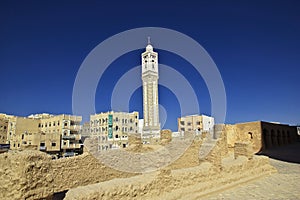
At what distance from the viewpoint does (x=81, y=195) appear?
447 centimetres

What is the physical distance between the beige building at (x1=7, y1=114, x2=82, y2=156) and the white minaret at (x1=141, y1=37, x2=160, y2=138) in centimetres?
1451

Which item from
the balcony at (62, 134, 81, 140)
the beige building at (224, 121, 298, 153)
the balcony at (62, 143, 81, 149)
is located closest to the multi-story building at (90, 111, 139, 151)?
the balcony at (62, 134, 81, 140)

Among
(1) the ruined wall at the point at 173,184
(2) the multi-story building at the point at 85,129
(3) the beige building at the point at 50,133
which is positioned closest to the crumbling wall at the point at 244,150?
(1) the ruined wall at the point at 173,184

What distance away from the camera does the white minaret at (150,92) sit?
50.9 m

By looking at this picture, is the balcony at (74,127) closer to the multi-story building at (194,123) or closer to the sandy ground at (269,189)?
the multi-story building at (194,123)

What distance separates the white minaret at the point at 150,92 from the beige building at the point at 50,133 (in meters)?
→ 14.5

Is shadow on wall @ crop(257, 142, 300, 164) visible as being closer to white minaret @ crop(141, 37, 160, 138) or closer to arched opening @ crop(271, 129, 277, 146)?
arched opening @ crop(271, 129, 277, 146)

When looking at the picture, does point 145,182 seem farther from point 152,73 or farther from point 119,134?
point 152,73

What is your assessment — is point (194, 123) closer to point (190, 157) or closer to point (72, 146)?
point (72, 146)

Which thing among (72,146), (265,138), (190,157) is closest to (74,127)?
(72,146)

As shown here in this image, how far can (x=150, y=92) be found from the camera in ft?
173

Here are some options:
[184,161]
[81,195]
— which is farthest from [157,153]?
[81,195]

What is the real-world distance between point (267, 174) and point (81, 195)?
901cm

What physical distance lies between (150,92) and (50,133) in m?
23.2
